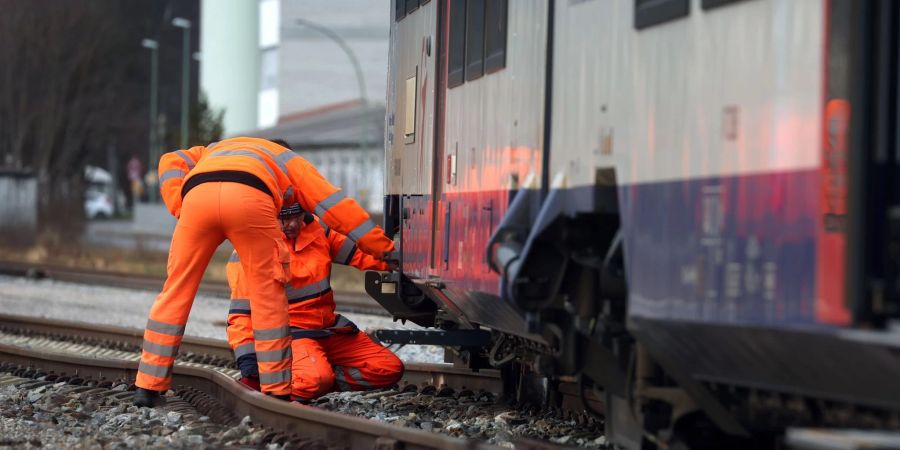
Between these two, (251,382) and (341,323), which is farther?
(341,323)

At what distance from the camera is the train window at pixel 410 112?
8.51 m

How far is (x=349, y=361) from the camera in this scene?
8.41m

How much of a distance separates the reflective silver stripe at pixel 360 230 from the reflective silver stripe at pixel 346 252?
0.46 m

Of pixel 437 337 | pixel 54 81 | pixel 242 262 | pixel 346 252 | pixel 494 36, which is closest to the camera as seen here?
pixel 494 36

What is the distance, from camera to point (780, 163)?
398 centimetres

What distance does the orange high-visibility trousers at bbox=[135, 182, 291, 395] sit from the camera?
24.6 feet

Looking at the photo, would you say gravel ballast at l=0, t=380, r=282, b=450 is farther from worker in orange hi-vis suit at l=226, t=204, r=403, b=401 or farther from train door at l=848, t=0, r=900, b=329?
train door at l=848, t=0, r=900, b=329

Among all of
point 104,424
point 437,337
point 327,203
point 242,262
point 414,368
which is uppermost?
point 327,203

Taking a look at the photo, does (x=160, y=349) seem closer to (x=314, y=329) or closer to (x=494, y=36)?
(x=314, y=329)

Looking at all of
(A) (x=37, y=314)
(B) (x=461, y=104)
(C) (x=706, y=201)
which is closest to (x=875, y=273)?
(C) (x=706, y=201)

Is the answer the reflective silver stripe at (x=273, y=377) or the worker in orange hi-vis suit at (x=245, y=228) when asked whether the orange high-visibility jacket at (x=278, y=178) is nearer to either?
the worker in orange hi-vis suit at (x=245, y=228)

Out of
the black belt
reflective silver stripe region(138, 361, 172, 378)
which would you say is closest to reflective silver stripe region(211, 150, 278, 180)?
the black belt

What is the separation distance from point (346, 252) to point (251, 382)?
97 centimetres

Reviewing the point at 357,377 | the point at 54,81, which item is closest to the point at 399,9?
the point at 357,377
